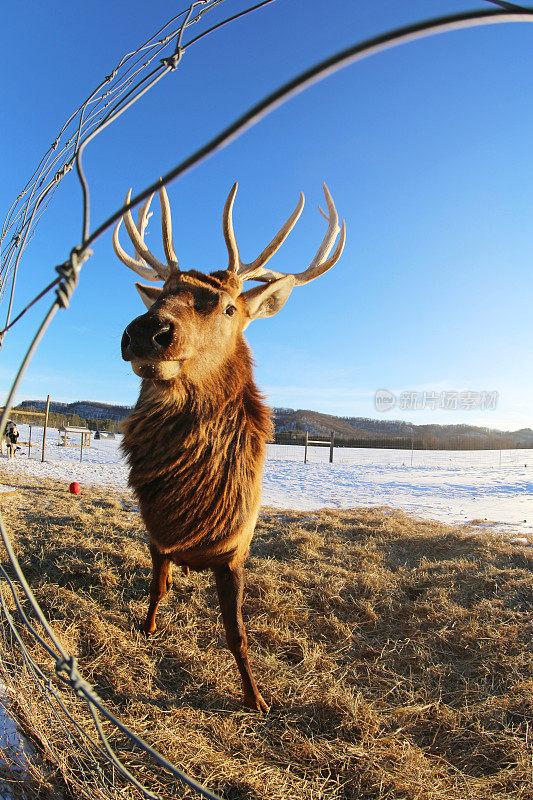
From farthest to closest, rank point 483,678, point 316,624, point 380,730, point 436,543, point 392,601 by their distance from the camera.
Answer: point 436,543, point 392,601, point 316,624, point 483,678, point 380,730

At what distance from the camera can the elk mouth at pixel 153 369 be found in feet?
6.98

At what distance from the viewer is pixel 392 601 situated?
12.9 feet

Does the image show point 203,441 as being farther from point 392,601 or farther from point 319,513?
point 319,513

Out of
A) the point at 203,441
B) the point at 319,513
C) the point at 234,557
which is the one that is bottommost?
the point at 319,513

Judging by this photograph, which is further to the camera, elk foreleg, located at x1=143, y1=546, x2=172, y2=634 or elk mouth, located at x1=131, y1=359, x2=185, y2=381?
elk foreleg, located at x1=143, y1=546, x2=172, y2=634

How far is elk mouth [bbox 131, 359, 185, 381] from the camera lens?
2.13m

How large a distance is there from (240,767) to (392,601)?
7.80ft

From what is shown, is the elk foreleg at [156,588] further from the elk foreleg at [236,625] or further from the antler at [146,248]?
the antler at [146,248]

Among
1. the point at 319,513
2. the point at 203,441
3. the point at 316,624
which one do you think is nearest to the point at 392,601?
the point at 316,624

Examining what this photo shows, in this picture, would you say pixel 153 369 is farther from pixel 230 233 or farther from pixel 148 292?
pixel 230 233

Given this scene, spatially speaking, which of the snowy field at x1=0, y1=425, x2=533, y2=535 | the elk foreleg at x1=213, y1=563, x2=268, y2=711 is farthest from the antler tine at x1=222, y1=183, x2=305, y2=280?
the snowy field at x1=0, y1=425, x2=533, y2=535

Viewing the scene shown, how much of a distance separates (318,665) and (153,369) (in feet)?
7.82

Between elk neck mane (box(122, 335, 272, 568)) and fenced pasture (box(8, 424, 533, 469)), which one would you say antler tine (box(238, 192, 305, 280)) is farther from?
fenced pasture (box(8, 424, 533, 469))

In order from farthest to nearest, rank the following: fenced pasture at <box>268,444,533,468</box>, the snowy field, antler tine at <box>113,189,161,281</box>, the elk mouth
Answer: fenced pasture at <box>268,444,533,468</box> < the snowy field < antler tine at <box>113,189,161,281</box> < the elk mouth
